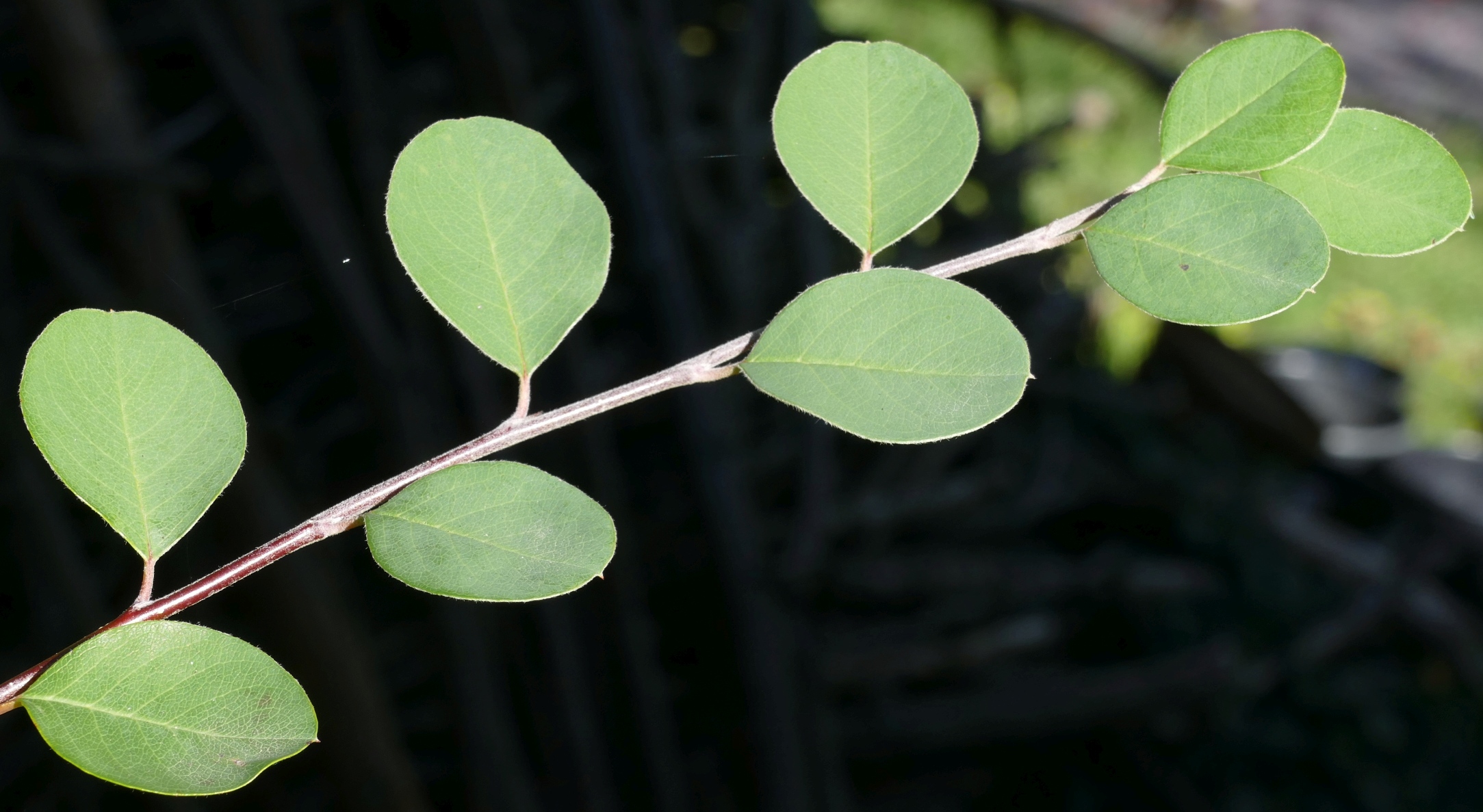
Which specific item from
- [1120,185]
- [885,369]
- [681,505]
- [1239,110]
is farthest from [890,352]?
[1120,185]

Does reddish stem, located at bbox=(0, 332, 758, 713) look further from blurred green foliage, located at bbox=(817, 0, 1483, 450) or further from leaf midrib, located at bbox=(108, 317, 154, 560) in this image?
blurred green foliage, located at bbox=(817, 0, 1483, 450)

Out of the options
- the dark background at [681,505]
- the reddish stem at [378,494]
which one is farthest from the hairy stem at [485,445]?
the dark background at [681,505]

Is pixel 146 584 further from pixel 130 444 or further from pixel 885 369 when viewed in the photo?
pixel 885 369

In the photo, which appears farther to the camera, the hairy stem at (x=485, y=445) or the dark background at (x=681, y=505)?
the dark background at (x=681, y=505)

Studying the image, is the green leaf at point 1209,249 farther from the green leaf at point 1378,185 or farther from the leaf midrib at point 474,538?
the leaf midrib at point 474,538

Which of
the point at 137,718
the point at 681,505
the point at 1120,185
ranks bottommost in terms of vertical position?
the point at 1120,185

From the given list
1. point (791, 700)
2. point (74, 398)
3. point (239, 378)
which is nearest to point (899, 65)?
point (74, 398)
